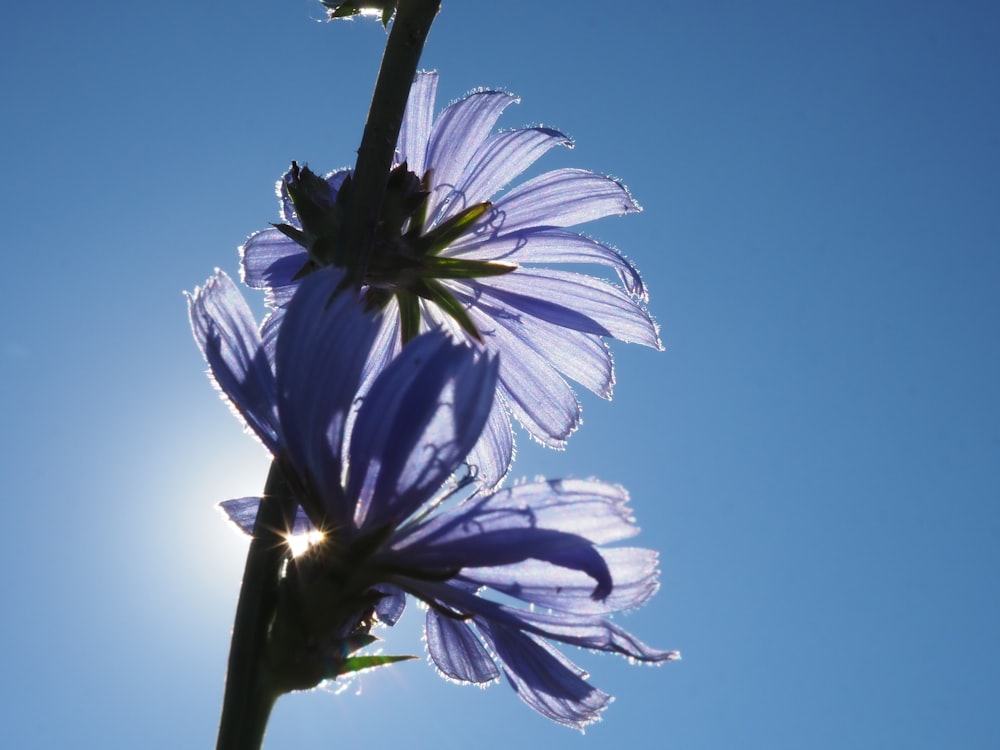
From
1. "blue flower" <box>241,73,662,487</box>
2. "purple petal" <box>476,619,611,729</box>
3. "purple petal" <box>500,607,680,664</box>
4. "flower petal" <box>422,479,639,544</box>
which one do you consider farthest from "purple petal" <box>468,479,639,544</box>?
"blue flower" <box>241,73,662,487</box>

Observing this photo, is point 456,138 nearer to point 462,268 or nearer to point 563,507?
point 462,268

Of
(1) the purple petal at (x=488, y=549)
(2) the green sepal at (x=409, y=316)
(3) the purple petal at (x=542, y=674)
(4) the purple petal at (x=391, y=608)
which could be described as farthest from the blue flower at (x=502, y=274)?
(1) the purple petal at (x=488, y=549)

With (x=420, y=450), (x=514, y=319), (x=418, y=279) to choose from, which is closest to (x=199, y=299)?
(x=420, y=450)

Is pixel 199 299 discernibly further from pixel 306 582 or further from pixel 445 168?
pixel 445 168

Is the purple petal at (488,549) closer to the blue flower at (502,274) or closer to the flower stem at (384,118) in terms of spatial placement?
the flower stem at (384,118)

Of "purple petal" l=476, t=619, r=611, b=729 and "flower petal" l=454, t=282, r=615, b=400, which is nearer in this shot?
"purple petal" l=476, t=619, r=611, b=729

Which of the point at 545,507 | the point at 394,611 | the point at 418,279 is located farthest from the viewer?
the point at 418,279

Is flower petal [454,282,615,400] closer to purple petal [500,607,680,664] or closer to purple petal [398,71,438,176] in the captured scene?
purple petal [398,71,438,176]
